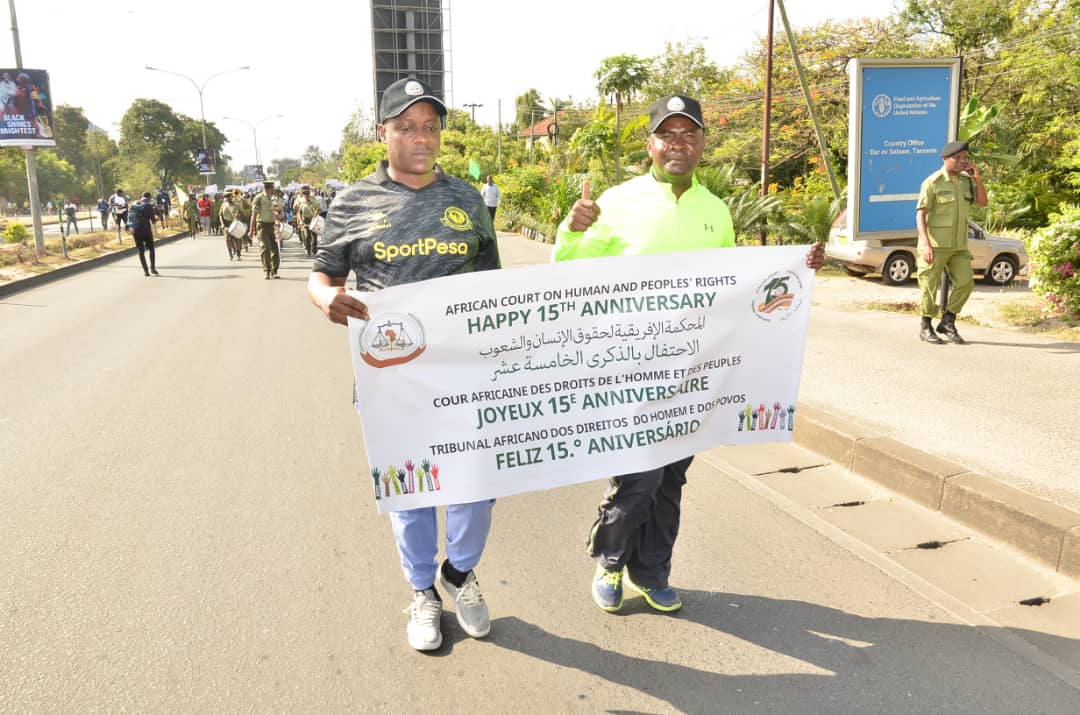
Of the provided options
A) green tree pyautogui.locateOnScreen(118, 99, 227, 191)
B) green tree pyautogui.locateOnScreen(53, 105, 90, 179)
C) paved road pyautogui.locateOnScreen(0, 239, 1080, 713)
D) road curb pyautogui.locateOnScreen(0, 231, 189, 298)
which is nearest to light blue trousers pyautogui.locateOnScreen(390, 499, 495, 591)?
paved road pyautogui.locateOnScreen(0, 239, 1080, 713)

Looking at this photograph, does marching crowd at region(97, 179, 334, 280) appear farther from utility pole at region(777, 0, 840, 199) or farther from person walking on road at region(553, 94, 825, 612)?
utility pole at region(777, 0, 840, 199)

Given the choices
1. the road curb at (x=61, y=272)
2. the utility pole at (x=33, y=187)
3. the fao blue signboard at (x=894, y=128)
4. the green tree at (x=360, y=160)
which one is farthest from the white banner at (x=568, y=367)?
the green tree at (x=360, y=160)

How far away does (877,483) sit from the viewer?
4.58 meters

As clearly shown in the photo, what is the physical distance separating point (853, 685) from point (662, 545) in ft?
2.80

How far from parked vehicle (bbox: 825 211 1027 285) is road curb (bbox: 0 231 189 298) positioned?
15.0m

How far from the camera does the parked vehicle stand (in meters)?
13.2

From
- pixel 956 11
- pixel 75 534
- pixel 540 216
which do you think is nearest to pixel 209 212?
pixel 540 216

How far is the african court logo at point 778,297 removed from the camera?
3201mm

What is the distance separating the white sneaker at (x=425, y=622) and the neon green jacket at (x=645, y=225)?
1.42 meters

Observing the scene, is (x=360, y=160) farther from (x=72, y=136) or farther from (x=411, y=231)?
(x=72, y=136)

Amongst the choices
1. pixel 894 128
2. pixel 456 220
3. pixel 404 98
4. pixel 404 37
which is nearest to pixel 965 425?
pixel 456 220

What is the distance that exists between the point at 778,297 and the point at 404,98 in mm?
1600

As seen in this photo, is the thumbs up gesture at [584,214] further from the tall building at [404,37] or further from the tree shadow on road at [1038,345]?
the tall building at [404,37]

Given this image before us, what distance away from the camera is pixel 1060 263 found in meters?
8.28
